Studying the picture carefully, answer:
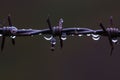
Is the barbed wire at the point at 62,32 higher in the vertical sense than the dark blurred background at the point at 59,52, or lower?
higher

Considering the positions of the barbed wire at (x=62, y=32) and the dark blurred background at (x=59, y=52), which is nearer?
the barbed wire at (x=62, y=32)

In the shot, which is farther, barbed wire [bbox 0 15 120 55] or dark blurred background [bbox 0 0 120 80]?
dark blurred background [bbox 0 0 120 80]

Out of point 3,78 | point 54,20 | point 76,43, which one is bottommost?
point 3,78

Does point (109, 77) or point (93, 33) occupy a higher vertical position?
point (93, 33)

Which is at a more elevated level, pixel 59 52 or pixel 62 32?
pixel 62 32

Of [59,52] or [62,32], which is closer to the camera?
[62,32]

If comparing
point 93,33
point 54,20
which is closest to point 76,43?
point 54,20

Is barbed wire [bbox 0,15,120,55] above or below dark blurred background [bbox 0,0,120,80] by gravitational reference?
above

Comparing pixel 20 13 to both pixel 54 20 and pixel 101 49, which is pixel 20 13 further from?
pixel 101 49
